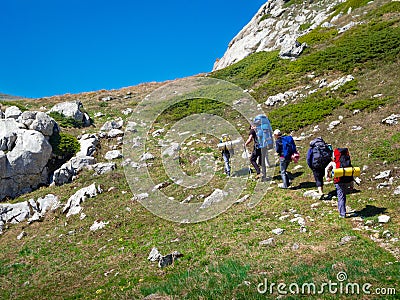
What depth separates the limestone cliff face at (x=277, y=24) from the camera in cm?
5059

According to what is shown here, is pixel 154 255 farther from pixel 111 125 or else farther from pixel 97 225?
pixel 111 125

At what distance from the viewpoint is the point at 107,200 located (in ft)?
58.1

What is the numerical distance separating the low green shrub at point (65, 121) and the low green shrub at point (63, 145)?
5032mm

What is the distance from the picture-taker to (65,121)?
98.7ft

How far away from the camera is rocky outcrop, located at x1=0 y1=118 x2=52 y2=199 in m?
20.6

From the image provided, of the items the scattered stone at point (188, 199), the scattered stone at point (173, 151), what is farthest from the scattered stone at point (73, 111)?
the scattered stone at point (188, 199)

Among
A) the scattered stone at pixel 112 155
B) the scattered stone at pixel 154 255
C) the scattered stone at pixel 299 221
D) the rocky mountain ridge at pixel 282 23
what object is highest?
the rocky mountain ridge at pixel 282 23

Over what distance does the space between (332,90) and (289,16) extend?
35999 millimetres

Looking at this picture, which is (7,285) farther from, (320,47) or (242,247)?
(320,47)

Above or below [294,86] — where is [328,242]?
below

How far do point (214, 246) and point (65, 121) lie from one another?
24002 millimetres

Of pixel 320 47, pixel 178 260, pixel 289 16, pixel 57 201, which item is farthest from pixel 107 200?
pixel 289 16

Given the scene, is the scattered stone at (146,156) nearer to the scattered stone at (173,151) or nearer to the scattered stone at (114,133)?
the scattered stone at (173,151)

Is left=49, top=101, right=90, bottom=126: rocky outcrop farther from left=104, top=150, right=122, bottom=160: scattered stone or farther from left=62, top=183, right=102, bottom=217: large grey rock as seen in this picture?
left=62, top=183, right=102, bottom=217: large grey rock
